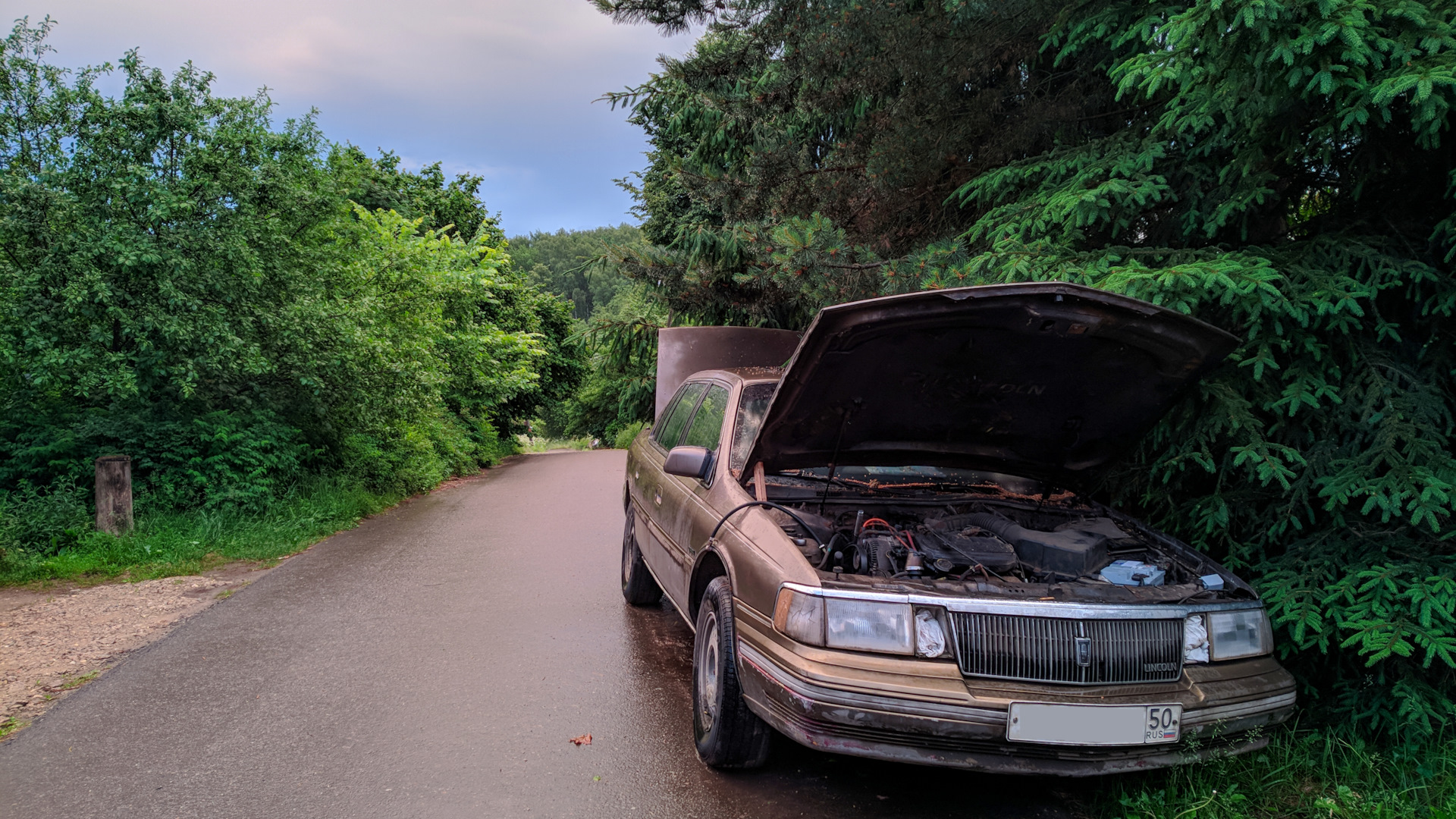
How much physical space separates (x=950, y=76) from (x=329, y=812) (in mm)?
6254

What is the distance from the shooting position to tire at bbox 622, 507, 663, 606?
19.6 ft

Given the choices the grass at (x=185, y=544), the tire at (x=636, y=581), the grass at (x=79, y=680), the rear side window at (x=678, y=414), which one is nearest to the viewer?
the grass at (x=79, y=680)

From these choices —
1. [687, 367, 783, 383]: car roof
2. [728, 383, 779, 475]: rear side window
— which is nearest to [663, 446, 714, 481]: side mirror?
[728, 383, 779, 475]: rear side window

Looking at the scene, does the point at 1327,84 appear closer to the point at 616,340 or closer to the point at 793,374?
the point at 793,374

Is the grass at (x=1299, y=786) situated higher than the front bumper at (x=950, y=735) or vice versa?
the front bumper at (x=950, y=735)

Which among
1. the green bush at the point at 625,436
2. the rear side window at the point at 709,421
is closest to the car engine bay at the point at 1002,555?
the rear side window at the point at 709,421

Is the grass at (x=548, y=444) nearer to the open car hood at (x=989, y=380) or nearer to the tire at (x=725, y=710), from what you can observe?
the open car hood at (x=989, y=380)

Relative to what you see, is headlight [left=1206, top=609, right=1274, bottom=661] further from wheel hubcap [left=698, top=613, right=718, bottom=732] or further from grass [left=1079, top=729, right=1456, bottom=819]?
wheel hubcap [left=698, top=613, right=718, bottom=732]

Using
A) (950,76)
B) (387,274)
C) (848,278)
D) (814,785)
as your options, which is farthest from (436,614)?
(387,274)

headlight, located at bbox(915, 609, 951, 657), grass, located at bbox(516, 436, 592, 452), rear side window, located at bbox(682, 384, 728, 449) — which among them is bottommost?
grass, located at bbox(516, 436, 592, 452)

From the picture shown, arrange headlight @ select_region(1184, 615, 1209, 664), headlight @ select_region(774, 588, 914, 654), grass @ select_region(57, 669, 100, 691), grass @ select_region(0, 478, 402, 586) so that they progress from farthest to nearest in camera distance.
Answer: grass @ select_region(0, 478, 402, 586) → grass @ select_region(57, 669, 100, 691) → headlight @ select_region(1184, 615, 1209, 664) → headlight @ select_region(774, 588, 914, 654)

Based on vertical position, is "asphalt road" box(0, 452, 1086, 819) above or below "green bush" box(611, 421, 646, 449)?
above

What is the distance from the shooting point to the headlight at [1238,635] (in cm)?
310

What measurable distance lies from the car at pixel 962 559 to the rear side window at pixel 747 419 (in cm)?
1
